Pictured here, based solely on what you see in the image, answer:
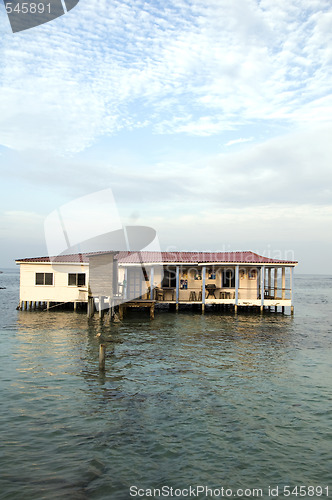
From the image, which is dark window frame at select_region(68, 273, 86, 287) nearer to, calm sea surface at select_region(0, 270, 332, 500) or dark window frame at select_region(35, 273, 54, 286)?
dark window frame at select_region(35, 273, 54, 286)

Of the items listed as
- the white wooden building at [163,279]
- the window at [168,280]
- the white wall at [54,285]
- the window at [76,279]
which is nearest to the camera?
the white wooden building at [163,279]

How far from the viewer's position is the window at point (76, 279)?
32.2m

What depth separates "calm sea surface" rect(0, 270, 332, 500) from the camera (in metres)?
7.75

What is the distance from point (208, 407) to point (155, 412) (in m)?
1.54

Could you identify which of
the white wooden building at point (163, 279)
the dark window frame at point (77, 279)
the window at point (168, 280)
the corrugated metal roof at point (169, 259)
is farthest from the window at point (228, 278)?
the dark window frame at point (77, 279)

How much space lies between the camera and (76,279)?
106ft

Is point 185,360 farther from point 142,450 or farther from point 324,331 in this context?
point 324,331

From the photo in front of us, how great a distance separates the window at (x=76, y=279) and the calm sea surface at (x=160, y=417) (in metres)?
11.9

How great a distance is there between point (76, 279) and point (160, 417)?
75.5 ft

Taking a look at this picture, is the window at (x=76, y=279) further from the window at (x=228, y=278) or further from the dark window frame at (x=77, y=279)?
the window at (x=228, y=278)

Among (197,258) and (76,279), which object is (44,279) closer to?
(76,279)

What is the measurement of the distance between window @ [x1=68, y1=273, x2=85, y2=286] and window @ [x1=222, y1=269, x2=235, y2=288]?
458 inches

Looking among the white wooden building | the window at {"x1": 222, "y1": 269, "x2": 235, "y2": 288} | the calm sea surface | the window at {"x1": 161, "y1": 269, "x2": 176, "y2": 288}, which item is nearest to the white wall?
the white wooden building

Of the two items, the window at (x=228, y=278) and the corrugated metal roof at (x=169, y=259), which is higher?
the corrugated metal roof at (x=169, y=259)
